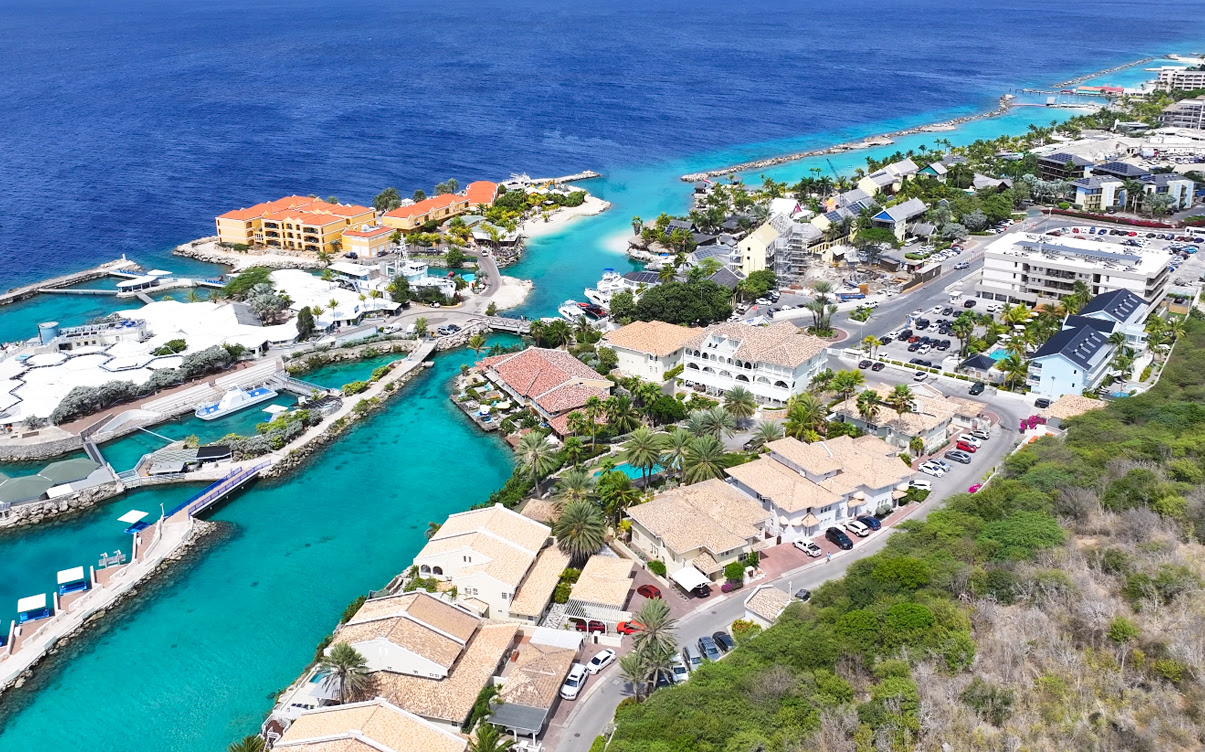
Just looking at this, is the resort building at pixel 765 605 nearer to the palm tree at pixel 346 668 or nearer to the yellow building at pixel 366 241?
the palm tree at pixel 346 668

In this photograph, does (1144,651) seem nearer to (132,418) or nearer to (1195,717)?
(1195,717)

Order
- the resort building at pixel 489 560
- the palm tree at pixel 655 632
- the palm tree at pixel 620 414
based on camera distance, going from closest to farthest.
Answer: the palm tree at pixel 655 632
the resort building at pixel 489 560
the palm tree at pixel 620 414

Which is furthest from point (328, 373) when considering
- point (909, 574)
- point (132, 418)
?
point (909, 574)

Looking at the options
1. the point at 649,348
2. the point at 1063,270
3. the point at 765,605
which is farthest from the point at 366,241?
the point at 765,605

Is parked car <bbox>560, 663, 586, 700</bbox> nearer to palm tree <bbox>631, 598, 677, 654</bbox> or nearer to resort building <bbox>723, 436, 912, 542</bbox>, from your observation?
palm tree <bbox>631, 598, 677, 654</bbox>

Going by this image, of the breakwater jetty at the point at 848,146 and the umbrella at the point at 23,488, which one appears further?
the breakwater jetty at the point at 848,146

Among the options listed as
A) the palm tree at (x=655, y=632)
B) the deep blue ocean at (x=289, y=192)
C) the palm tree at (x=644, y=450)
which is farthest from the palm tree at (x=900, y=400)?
the deep blue ocean at (x=289, y=192)
